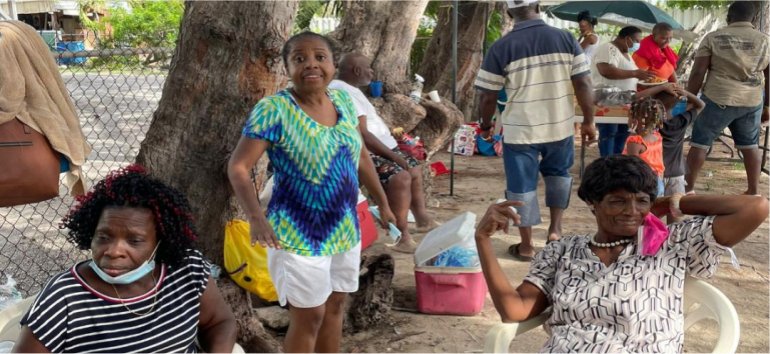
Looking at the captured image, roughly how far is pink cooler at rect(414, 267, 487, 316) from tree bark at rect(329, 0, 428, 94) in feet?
10.6

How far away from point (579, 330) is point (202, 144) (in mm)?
1890

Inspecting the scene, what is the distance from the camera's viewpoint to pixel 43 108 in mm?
2990

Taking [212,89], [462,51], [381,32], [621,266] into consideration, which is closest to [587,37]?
[462,51]

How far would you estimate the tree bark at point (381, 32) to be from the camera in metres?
6.94

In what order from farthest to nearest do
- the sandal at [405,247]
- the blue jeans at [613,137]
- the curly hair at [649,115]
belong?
the blue jeans at [613,137], the sandal at [405,247], the curly hair at [649,115]

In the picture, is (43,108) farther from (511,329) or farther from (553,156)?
(553,156)

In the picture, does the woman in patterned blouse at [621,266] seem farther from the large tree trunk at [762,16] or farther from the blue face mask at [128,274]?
the large tree trunk at [762,16]

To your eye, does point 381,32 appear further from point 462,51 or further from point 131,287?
point 131,287

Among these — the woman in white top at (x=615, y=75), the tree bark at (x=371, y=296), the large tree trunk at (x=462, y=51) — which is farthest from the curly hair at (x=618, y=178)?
the large tree trunk at (x=462, y=51)

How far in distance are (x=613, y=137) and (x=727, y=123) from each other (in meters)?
0.98

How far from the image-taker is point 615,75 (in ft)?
22.5

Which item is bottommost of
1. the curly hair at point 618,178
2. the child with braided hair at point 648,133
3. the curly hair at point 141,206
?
the child with braided hair at point 648,133

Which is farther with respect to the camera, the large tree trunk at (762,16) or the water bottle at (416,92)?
the large tree trunk at (762,16)

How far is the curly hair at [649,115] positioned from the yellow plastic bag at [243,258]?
8.59ft
